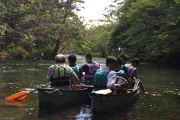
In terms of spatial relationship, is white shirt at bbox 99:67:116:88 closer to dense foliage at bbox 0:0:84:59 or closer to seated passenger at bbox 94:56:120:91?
seated passenger at bbox 94:56:120:91

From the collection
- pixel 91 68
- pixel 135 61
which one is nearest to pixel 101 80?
pixel 91 68

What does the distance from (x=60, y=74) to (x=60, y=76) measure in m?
0.06

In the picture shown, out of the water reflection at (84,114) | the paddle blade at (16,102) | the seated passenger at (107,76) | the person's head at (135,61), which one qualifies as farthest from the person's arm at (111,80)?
the person's head at (135,61)

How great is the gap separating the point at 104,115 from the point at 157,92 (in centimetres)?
492

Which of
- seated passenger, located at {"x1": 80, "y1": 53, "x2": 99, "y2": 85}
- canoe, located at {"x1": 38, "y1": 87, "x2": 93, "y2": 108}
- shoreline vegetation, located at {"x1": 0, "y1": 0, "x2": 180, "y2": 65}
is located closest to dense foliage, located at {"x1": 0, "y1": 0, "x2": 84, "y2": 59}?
shoreline vegetation, located at {"x1": 0, "y1": 0, "x2": 180, "y2": 65}

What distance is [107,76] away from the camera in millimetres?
6559

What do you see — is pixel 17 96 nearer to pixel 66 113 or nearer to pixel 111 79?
pixel 66 113

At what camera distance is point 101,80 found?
22.5ft

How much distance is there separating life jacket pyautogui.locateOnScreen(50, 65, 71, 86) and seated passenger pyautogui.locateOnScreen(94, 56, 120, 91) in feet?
2.72

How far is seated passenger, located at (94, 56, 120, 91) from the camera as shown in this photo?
6.34 metres

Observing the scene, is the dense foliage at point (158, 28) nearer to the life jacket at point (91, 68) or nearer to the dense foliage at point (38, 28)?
the dense foliage at point (38, 28)

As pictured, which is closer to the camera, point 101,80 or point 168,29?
point 101,80

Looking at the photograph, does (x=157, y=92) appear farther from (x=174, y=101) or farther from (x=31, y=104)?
(x=31, y=104)

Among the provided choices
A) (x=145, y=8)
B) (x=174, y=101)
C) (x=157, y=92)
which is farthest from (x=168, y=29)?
(x=174, y=101)
